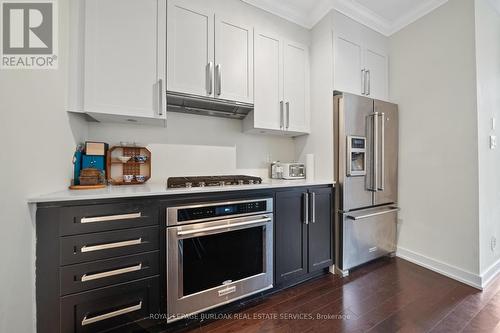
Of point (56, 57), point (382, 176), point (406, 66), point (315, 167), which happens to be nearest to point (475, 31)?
point (406, 66)

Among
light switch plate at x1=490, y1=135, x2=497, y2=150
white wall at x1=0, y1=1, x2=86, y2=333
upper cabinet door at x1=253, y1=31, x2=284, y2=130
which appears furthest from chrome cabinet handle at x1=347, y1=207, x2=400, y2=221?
white wall at x1=0, y1=1, x2=86, y2=333

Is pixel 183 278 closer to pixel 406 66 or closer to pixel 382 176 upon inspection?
pixel 382 176

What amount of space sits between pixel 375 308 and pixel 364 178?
1.17 metres

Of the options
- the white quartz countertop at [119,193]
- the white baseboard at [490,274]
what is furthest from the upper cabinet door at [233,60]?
the white baseboard at [490,274]

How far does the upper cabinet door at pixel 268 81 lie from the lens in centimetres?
195

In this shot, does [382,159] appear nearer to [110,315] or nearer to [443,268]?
[443,268]

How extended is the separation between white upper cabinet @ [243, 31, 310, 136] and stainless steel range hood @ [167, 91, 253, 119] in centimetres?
13

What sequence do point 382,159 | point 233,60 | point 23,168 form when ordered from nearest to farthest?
point 23,168
point 233,60
point 382,159

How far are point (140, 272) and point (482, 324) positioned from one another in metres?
2.35

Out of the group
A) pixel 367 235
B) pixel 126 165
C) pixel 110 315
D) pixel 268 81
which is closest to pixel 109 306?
pixel 110 315

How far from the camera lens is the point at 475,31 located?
1771 mm

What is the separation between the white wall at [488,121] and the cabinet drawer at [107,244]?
2.82 metres

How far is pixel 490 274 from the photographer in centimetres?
185

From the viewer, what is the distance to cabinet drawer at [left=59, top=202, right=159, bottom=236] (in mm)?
1069
